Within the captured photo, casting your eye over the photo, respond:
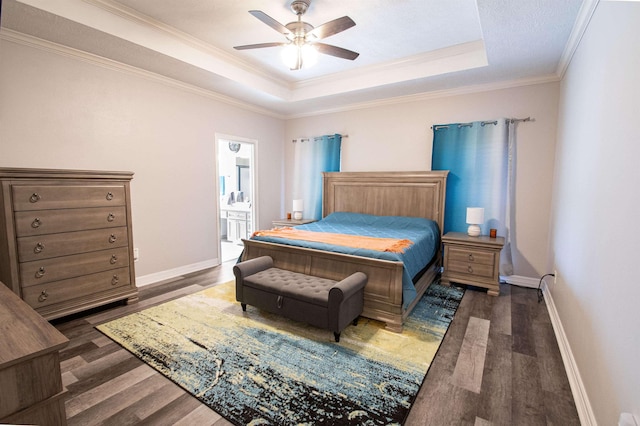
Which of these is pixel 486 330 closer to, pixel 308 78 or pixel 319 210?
pixel 319 210

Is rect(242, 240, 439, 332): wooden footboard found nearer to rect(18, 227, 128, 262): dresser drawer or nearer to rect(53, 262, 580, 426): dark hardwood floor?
rect(53, 262, 580, 426): dark hardwood floor

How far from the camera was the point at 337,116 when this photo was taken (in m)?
5.20

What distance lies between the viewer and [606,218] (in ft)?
5.31

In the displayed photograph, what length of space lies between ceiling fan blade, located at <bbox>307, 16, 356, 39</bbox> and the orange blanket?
1.92m

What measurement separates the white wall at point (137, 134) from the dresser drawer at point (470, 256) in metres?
3.42

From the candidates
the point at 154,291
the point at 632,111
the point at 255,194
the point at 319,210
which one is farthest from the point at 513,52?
the point at 154,291

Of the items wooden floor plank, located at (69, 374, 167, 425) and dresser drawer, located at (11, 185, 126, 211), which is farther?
dresser drawer, located at (11, 185, 126, 211)

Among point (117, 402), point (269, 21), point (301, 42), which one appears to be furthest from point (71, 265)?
point (301, 42)

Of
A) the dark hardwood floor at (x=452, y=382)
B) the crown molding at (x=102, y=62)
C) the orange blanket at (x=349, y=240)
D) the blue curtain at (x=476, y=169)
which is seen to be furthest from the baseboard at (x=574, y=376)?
the crown molding at (x=102, y=62)

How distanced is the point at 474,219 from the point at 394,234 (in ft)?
3.38

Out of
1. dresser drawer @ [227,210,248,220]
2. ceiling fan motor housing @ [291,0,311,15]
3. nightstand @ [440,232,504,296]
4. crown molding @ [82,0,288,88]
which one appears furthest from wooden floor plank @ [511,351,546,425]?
dresser drawer @ [227,210,248,220]

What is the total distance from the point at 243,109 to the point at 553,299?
484 centimetres

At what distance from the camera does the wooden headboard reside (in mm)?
4203

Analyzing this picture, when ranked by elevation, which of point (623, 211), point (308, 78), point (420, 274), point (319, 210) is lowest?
point (420, 274)
